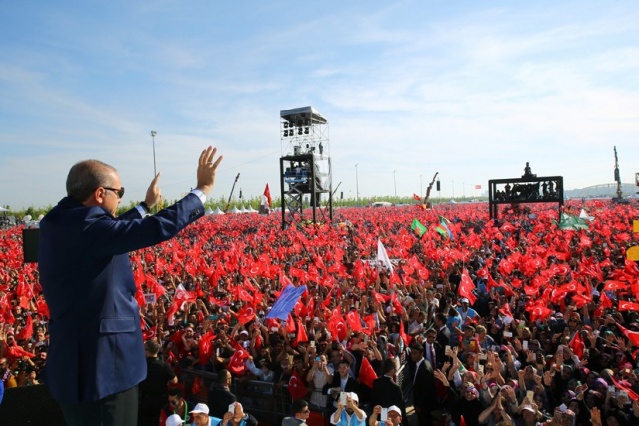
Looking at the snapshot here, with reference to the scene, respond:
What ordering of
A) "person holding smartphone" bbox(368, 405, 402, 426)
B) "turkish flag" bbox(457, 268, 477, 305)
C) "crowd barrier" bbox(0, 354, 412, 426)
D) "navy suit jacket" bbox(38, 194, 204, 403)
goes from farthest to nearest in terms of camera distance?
"turkish flag" bbox(457, 268, 477, 305) < "crowd barrier" bbox(0, 354, 412, 426) < "person holding smartphone" bbox(368, 405, 402, 426) < "navy suit jacket" bbox(38, 194, 204, 403)

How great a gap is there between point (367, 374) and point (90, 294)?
5338 mm

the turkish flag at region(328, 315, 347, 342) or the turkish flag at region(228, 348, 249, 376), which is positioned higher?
the turkish flag at region(328, 315, 347, 342)

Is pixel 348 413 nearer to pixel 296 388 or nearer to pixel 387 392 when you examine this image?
pixel 387 392

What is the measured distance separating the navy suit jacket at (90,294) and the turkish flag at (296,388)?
199 inches

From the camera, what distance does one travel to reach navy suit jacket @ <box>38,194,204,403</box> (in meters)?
1.92

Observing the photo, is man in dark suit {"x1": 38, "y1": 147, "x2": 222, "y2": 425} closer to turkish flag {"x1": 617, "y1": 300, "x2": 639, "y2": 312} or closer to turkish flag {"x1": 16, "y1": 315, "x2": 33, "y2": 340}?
turkish flag {"x1": 16, "y1": 315, "x2": 33, "y2": 340}

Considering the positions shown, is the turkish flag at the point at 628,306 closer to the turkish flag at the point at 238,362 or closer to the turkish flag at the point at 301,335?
the turkish flag at the point at 301,335

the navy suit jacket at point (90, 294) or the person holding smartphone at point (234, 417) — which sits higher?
the navy suit jacket at point (90, 294)

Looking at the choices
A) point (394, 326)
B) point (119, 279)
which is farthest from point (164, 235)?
point (394, 326)

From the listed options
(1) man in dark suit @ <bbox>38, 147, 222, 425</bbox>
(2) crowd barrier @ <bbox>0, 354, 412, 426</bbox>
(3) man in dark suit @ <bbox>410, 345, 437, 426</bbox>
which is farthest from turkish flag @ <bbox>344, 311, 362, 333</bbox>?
(1) man in dark suit @ <bbox>38, 147, 222, 425</bbox>

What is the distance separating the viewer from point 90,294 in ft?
6.40

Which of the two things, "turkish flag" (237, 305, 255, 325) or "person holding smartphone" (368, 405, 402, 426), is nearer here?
"person holding smartphone" (368, 405, 402, 426)

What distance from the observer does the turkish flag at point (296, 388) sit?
677cm

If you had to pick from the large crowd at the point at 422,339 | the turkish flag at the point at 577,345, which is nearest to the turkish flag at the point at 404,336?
the large crowd at the point at 422,339
